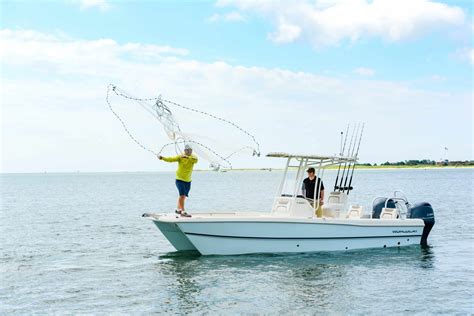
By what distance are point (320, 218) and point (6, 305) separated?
8899 millimetres

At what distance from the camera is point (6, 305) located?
13.3 meters

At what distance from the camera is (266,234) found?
57.9 ft

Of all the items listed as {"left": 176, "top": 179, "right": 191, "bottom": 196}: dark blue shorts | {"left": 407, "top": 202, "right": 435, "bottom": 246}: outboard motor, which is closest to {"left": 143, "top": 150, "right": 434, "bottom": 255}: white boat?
{"left": 407, "top": 202, "right": 435, "bottom": 246}: outboard motor

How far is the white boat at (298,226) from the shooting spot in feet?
57.0

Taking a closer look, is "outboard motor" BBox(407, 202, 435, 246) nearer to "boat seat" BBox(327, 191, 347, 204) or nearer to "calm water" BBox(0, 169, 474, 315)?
"calm water" BBox(0, 169, 474, 315)

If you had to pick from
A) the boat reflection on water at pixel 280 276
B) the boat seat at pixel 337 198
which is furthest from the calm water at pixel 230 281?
the boat seat at pixel 337 198

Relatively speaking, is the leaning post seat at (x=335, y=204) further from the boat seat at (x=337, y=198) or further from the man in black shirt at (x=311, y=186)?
the man in black shirt at (x=311, y=186)

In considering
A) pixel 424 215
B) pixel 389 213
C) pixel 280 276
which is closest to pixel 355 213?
pixel 389 213

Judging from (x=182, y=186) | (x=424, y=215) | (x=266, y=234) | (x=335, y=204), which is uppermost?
(x=182, y=186)

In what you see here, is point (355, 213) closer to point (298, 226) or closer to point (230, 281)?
point (298, 226)

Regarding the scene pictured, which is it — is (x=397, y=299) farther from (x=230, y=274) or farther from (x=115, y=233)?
(x=115, y=233)

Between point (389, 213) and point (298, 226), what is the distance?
4.00 m

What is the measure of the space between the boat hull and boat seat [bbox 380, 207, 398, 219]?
1.04 m

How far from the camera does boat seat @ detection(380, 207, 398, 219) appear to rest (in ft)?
66.5
